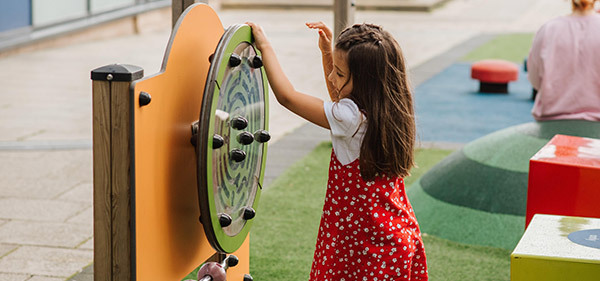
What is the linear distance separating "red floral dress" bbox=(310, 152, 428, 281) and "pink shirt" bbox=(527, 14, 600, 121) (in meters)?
2.69

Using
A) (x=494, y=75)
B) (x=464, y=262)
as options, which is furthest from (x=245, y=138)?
(x=494, y=75)

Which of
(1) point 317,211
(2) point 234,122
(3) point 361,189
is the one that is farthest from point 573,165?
(1) point 317,211

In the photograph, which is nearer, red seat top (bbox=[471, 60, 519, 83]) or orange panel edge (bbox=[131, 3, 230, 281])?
orange panel edge (bbox=[131, 3, 230, 281])

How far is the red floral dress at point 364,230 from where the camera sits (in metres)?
2.99

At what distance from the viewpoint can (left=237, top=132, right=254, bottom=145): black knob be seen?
3309 millimetres

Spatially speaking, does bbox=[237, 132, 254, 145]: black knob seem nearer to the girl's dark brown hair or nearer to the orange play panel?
the orange play panel

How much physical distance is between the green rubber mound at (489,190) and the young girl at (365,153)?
221cm

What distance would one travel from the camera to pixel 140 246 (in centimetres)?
285

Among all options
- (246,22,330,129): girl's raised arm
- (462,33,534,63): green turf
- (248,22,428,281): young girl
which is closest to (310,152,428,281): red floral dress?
(248,22,428,281): young girl

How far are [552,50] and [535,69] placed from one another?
0.61ft

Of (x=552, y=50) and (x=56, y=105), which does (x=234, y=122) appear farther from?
(x=56, y=105)

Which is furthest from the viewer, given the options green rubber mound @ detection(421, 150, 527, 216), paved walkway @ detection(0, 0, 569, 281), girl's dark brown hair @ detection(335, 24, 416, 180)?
green rubber mound @ detection(421, 150, 527, 216)

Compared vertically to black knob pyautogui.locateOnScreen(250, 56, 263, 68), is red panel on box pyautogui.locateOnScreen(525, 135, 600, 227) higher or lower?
lower

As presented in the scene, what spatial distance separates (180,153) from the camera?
3.14m
